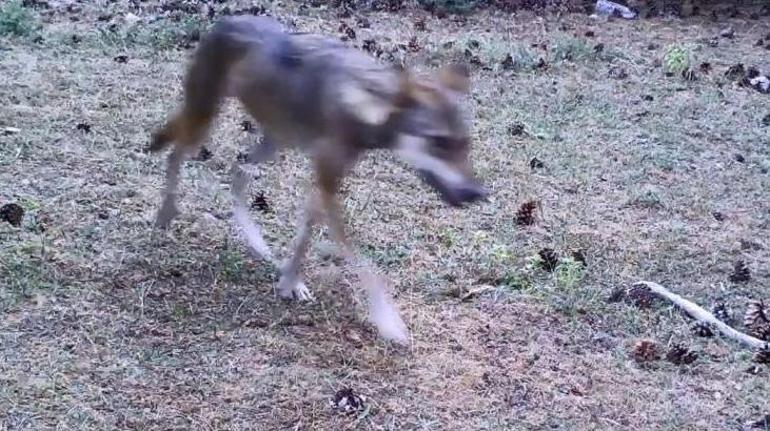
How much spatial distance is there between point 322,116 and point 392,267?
3.69 feet

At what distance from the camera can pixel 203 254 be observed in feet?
16.5

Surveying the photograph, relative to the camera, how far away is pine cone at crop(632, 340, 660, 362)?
14.3 ft

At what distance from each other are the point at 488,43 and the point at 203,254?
4.87 m

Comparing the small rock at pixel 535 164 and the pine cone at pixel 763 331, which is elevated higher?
the pine cone at pixel 763 331

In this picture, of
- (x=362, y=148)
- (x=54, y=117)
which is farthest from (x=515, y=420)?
(x=54, y=117)

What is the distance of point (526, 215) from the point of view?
5637mm

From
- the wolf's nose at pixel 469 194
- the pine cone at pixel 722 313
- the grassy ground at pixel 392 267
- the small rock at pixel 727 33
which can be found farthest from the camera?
the small rock at pixel 727 33

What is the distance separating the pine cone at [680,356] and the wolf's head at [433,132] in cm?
119

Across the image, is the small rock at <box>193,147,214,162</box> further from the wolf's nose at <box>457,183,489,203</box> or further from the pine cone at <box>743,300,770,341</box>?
the pine cone at <box>743,300,770,341</box>

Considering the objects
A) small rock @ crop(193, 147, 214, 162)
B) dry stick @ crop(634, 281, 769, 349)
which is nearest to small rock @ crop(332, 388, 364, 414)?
dry stick @ crop(634, 281, 769, 349)

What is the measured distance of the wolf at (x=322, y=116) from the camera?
3.84 m

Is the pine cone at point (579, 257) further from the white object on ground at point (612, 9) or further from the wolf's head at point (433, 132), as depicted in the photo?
the white object on ground at point (612, 9)

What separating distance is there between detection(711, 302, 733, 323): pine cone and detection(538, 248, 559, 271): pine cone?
76 centimetres

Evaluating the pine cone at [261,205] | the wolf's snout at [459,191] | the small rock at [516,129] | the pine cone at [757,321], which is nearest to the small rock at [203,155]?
the pine cone at [261,205]
